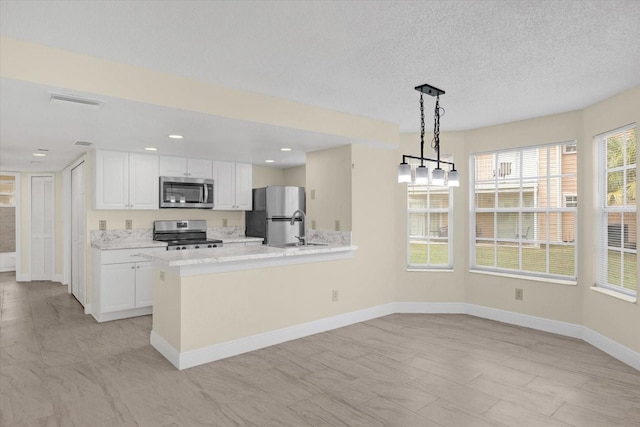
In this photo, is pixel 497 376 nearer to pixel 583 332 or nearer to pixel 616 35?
pixel 583 332

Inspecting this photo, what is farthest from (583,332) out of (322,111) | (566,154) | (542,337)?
(322,111)

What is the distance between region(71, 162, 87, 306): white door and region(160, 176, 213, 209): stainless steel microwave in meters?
1.05

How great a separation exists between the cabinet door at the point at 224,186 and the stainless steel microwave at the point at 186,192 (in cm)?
17

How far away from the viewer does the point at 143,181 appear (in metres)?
5.44

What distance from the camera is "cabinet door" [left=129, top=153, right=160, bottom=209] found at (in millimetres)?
5355

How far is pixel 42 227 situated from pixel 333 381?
742 centimetres

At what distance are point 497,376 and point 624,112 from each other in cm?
271

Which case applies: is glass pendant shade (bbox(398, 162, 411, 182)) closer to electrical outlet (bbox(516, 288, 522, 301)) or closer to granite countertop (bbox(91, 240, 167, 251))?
electrical outlet (bbox(516, 288, 522, 301))

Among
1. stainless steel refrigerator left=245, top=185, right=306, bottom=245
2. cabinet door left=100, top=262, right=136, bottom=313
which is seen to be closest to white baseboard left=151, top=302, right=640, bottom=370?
cabinet door left=100, top=262, right=136, bottom=313

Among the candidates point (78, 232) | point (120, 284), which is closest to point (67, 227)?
point (78, 232)

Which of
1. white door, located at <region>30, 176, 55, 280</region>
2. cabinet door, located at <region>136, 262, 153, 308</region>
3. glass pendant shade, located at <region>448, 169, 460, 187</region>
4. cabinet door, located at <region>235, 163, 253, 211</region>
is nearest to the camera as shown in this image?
glass pendant shade, located at <region>448, 169, 460, 187</region>

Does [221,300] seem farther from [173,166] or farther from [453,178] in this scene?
[173,166]

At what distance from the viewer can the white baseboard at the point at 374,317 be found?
135 inches

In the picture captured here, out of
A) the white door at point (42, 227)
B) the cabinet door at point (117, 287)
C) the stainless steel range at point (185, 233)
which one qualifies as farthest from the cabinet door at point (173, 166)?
the white door at point (42, 227)
